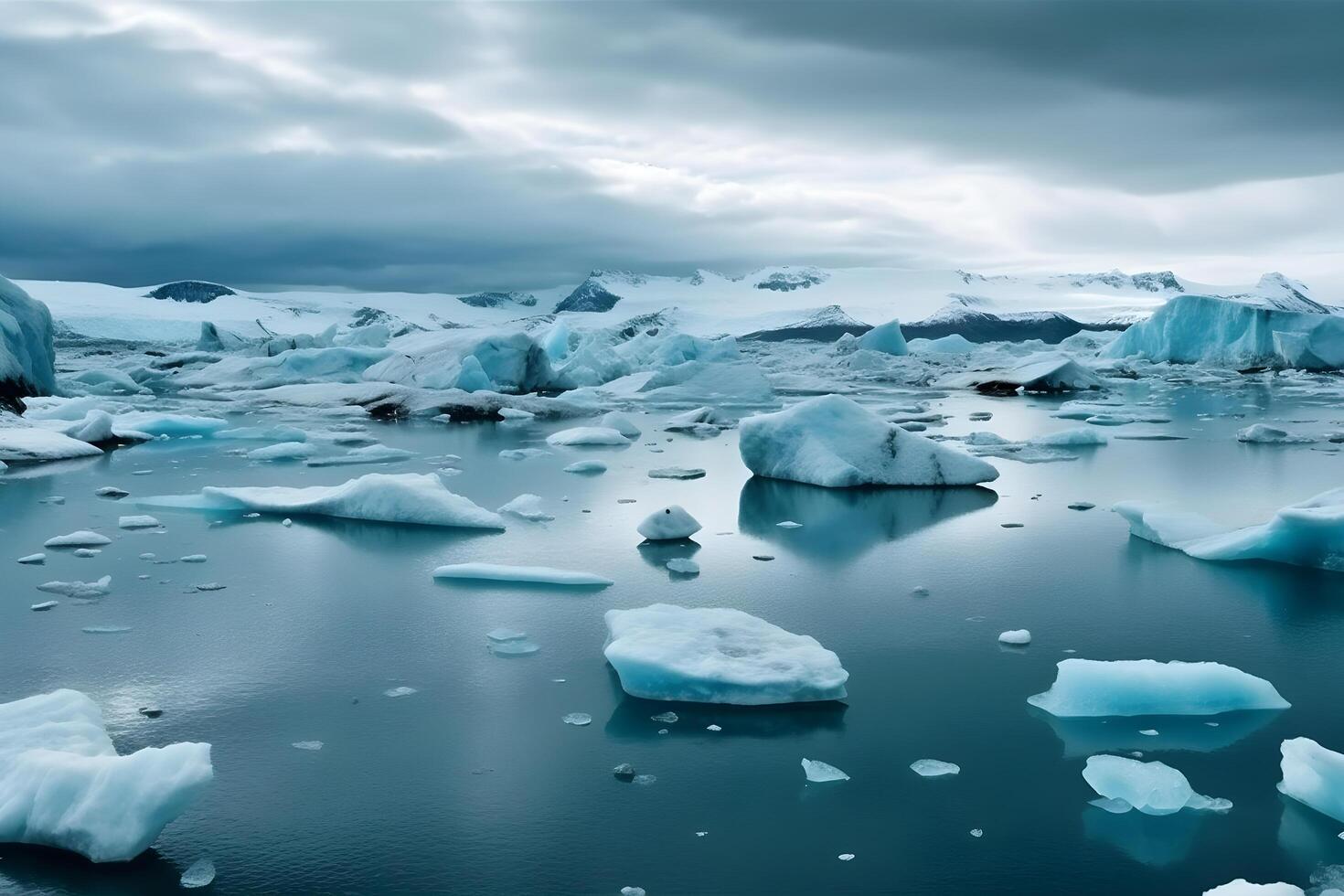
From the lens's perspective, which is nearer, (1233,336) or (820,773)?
(820,773)

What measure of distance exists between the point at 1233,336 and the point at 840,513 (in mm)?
24443

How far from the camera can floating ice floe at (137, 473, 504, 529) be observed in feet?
18.6

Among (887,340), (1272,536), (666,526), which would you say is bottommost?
(887,340)

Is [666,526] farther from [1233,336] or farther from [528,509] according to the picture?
[1233,336]

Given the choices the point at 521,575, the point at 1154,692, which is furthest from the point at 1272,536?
the point at 521,575

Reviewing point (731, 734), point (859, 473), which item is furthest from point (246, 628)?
point (859, 473)

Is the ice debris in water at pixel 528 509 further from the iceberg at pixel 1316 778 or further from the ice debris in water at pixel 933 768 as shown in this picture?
the iceberg at pixel 1316 778

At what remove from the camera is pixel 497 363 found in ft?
58.3

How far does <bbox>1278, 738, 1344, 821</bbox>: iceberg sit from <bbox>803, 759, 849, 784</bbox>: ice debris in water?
1036 mm

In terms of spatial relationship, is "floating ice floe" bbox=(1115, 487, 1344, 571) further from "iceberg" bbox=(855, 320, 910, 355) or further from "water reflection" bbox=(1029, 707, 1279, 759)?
"iceberg" bbox=(855, 320, 910, 355)

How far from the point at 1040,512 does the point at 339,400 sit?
11065 mm

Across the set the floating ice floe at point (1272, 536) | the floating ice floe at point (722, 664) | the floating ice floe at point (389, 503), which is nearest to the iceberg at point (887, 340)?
the floating ice floe at point (1272, 536)

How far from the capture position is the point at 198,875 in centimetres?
213

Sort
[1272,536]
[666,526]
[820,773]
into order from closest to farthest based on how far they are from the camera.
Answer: [820,773], [1272,536], [666,526]
